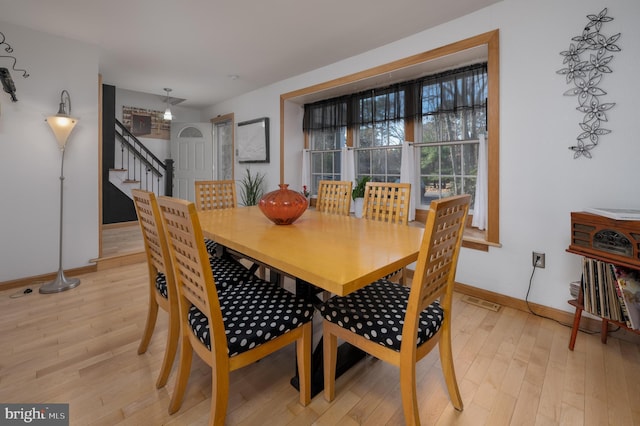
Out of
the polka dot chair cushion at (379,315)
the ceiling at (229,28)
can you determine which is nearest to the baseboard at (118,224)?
the ceiling at (229,28)

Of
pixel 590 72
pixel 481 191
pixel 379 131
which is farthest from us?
pixel 379 131

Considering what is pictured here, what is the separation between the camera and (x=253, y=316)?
48.5 inches

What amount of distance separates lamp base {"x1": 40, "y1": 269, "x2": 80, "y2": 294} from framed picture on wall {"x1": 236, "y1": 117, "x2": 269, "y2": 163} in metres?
2.65

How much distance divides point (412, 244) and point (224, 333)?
2.87 feet

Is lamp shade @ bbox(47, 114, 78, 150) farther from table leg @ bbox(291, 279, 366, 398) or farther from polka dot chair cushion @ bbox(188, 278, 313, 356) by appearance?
table leg @ bbox(291, 279, 366, 398)

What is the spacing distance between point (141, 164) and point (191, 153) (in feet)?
2.95

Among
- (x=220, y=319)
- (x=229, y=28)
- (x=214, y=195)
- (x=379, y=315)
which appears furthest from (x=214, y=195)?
(x=379, y=315)

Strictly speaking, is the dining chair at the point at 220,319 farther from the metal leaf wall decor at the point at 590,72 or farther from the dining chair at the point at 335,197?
the metal leaf wall decor at the point at 590,72

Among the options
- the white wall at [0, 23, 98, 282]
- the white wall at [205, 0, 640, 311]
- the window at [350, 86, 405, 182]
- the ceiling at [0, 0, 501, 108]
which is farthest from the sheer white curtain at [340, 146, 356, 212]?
the white wall at [0, 23, 98, 282]

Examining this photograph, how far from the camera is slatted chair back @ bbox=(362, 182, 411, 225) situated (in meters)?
2.07

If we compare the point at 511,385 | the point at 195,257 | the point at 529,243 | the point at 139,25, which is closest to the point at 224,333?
the point at 195,257

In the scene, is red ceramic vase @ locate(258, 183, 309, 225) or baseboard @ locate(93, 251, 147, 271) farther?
baseboard @ locate(93, 251, 147, 271)

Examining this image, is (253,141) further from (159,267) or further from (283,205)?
(159,267)

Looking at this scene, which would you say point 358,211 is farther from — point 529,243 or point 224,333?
point 224,333
